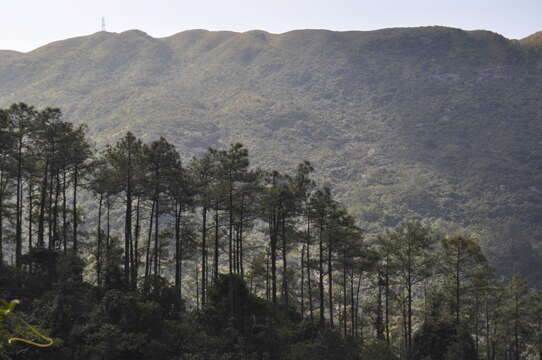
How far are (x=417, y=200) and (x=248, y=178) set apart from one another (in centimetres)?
13948

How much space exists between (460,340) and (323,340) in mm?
8618

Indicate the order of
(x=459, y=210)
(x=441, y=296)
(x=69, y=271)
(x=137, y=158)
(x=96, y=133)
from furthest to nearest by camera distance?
1. (x=96, y=133)
2. (x=459, y=210)
3. (x=441, y=296)
4. (x=137, y=158)
5. (x=69, y=271)

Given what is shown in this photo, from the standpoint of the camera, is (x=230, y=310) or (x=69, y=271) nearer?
(x=69, y=271)

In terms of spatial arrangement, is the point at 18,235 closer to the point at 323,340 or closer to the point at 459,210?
the point at 323,340

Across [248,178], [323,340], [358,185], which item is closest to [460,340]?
[323,340]

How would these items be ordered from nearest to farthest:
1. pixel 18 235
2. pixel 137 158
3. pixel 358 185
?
Answer: pixel 18 235 < pixel 137 158 < pixel 358 185

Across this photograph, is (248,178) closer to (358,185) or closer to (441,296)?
(441,296)

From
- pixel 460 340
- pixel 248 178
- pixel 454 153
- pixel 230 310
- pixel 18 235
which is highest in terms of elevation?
pixel 454 153

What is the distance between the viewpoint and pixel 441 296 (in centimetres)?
4206

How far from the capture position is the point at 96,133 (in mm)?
189875

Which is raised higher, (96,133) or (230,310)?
(96,133)

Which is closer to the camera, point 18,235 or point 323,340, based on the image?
point 323,340

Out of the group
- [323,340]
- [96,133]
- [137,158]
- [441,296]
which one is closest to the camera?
[323,340]

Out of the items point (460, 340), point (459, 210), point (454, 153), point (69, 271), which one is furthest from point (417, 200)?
point (69, 271)
